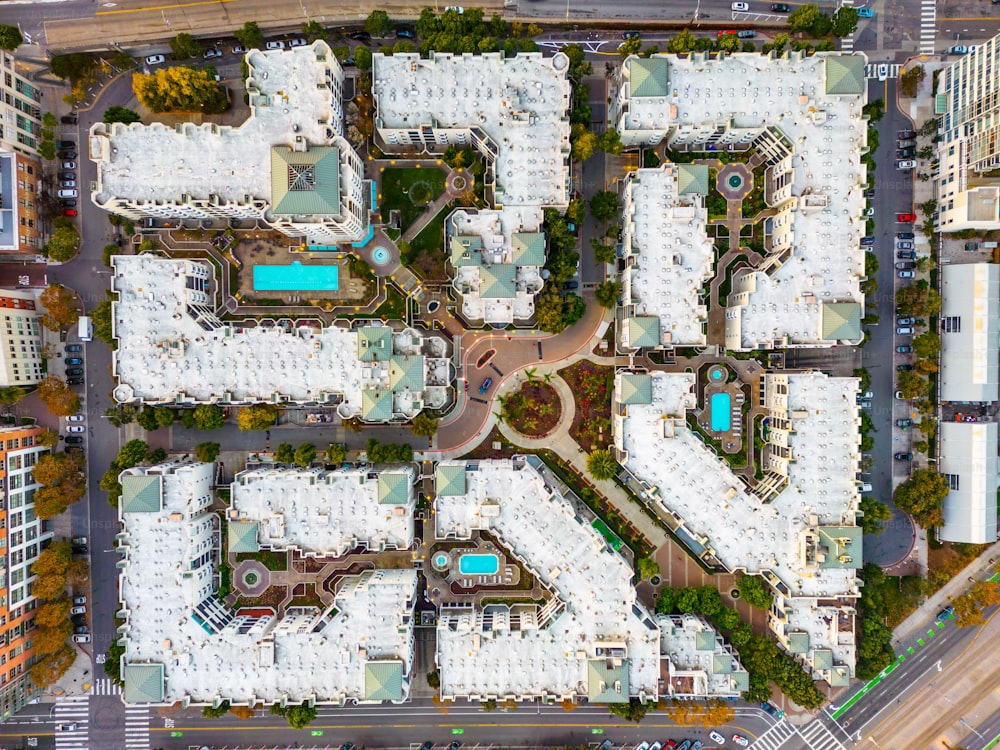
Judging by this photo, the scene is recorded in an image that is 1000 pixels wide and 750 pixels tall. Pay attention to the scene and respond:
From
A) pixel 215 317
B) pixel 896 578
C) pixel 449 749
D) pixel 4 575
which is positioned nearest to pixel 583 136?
pixel 215 317

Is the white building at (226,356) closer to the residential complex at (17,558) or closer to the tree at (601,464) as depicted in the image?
the residential complex at (17,558)

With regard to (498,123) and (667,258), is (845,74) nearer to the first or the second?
(667,258)

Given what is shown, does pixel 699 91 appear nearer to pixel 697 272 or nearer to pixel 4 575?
pixel 697 272

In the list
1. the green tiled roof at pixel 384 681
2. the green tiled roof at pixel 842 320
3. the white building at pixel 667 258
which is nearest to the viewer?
the green tiled roof at pixel 384 681

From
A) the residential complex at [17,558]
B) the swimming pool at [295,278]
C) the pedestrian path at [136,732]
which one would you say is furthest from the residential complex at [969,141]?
the pedestrian path at [136,732]

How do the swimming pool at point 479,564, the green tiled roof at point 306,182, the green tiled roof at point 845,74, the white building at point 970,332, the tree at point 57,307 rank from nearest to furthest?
1. the green tiled roof at point 306,182
2. the green tiled roof at point 845,74
3. the tree at point 57,307
4. the white building at point 970,332
5. the swimming pool at point 479,564

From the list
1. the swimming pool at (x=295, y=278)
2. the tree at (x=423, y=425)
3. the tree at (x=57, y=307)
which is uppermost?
the swimming pool at (x=295, y=278)

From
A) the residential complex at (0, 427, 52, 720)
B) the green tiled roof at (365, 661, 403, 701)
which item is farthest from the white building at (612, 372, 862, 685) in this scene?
the residential complex at (0, 427, 52, 720)
